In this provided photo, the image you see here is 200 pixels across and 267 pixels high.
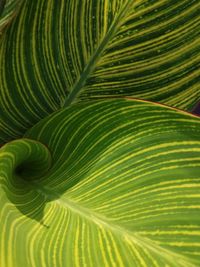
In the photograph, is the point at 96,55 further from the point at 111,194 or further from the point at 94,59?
the point at 111,194

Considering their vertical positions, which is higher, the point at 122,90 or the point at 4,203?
the point at 122,90

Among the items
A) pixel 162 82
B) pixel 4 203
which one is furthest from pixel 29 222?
pixel 162 82

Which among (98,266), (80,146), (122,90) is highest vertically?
(122,90)

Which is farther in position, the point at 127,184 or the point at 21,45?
the point at 21,45

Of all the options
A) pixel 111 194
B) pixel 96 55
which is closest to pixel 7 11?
pixel 96 55

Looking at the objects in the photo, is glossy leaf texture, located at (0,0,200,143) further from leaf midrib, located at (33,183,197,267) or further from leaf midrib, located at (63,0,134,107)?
leaf midrib, located at (33,183,197,267)

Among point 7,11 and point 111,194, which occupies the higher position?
point 7,11

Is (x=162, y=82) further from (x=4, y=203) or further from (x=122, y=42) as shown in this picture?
(x=4, y=203)
